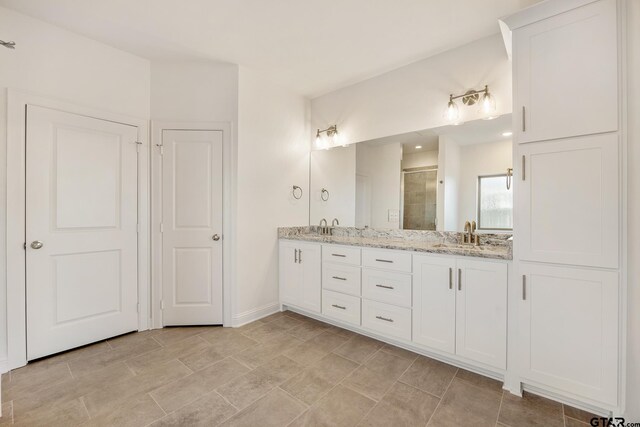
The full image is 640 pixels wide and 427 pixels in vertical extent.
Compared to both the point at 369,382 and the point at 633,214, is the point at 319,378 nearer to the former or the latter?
the point at 369,382

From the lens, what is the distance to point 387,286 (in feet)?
8.15

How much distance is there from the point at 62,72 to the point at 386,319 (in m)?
3.45

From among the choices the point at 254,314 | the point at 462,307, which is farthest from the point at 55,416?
the point at 462,307

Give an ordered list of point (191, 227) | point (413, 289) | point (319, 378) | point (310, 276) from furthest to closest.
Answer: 1. point (310, 276)
2. point (191, 227)
3. point (413, 289)
4. point (319, 378)

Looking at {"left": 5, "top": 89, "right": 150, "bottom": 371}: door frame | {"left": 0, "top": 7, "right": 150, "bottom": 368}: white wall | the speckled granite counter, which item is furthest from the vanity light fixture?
{"left": 5, "top": 89, "right": 150, "bottom": 371}: door frame

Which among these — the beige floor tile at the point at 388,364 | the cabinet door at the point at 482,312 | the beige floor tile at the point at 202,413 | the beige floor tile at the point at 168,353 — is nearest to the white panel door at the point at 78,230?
the beige floor tile at the point at 168,353

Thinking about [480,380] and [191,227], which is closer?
[480,380]

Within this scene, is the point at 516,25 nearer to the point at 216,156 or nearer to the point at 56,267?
the point at 216,156

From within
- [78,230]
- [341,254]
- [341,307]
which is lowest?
[341,307]

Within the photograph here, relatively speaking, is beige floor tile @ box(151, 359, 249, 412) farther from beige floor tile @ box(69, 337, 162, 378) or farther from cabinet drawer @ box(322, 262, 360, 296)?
cabinet drawer @ box(322, 262, 360, 296)

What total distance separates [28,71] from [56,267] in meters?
1.55

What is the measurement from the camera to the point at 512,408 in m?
1.71

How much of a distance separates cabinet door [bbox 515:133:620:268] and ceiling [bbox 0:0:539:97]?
3.89ft

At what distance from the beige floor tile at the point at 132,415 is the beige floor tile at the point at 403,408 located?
3.98 feet
